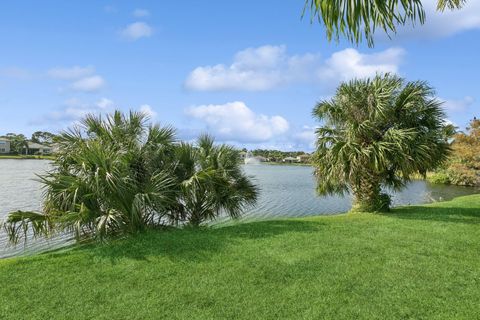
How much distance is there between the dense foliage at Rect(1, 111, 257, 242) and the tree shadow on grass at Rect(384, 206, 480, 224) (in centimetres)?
463

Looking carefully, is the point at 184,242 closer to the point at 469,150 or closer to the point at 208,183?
the point at 208,183

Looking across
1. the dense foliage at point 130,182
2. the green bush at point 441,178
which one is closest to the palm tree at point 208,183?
the dense foliage at point 130,182

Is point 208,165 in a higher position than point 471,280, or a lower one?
higher

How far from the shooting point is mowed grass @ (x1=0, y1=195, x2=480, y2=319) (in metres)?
4.78

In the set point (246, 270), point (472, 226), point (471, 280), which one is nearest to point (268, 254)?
point (246, 270)

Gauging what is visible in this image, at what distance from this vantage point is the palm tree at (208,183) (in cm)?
980

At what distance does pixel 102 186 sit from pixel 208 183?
2.67 metres

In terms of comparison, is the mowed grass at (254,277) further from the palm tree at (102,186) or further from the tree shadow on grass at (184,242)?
the palm tree at (102,186)

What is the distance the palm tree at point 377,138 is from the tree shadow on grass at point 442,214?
823 mm

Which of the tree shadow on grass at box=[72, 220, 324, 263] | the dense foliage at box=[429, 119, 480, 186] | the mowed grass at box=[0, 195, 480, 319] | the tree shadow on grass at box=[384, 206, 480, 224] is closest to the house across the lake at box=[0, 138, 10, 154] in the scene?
the dense foliage at box=[429, 119, 480, 186]

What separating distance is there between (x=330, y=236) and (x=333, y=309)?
3694 mm

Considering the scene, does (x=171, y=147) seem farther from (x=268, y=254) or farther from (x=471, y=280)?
(x=471, y=280)

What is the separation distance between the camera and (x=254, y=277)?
5.81 m

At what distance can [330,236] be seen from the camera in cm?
838
